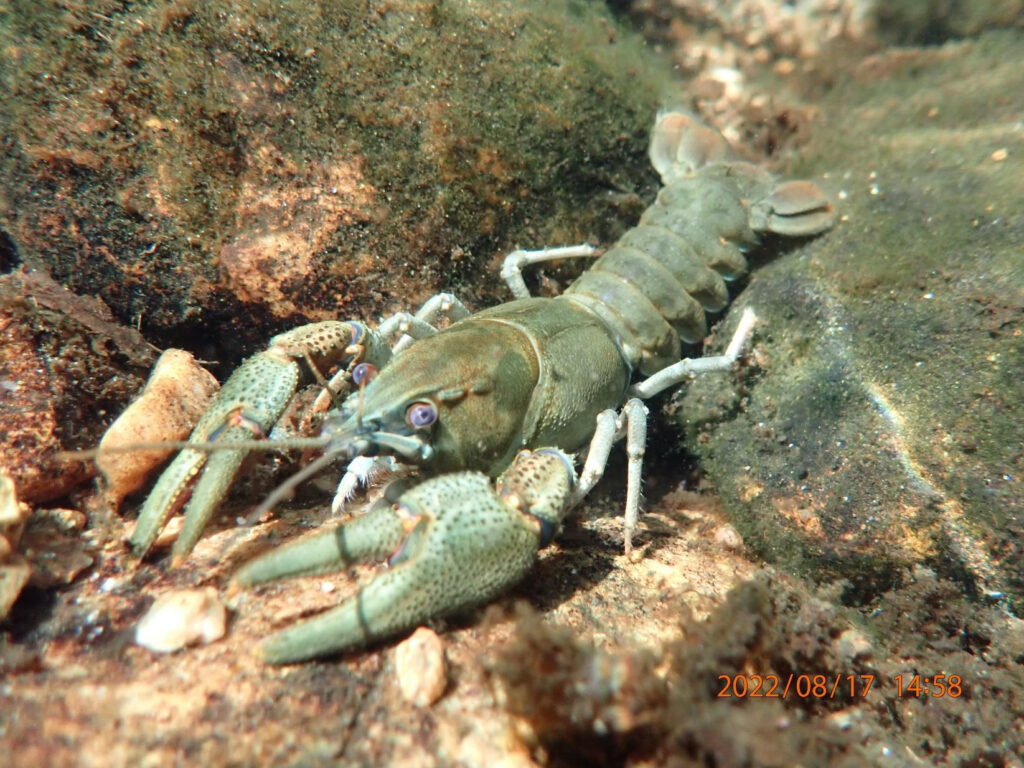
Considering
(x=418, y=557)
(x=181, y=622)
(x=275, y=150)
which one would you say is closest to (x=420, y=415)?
(x=418, y=557)

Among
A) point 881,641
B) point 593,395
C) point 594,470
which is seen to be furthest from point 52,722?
point 881,641

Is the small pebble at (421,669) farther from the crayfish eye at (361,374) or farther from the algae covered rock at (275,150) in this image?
the algae covered rock at (275,150)

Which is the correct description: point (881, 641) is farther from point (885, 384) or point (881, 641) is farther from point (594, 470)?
point (594, 470)

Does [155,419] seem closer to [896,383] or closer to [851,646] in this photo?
[851,646]

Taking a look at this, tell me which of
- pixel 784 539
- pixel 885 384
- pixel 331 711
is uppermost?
pixel 331 711
